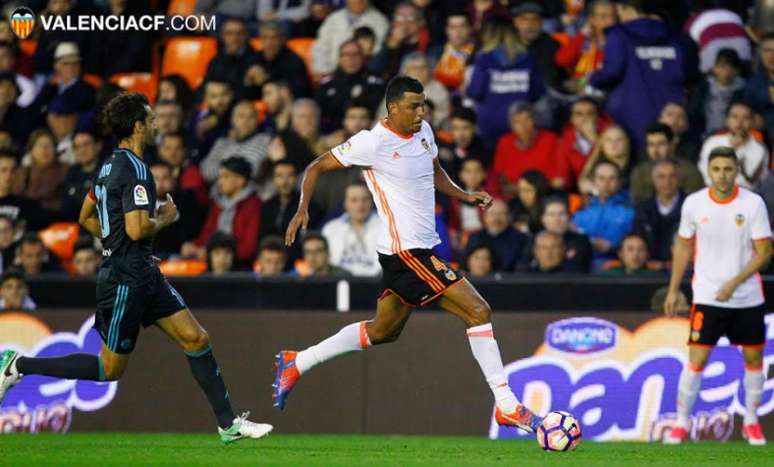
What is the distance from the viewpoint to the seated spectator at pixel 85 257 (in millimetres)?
15523

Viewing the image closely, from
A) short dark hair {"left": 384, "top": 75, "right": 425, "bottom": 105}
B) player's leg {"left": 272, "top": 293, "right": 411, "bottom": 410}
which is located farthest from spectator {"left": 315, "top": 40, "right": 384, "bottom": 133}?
short dark hair {"left": 384, "top": 75, "right": 425, "bottom": 105}

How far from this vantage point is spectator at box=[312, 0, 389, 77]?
18234mm

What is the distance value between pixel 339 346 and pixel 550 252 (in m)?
4.05

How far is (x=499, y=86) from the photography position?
1684cm

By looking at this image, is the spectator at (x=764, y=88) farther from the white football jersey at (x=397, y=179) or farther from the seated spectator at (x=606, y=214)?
the white football jersey at (x=397, y=179)

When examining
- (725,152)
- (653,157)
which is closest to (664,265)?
(653,157)

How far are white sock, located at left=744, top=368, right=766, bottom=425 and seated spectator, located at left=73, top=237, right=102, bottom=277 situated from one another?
6442mm

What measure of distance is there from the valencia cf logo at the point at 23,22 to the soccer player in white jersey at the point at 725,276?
32.2ft

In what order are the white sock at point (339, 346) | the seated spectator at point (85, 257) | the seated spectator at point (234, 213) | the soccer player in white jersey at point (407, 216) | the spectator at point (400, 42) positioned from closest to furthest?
1. the soccer player in white jersey at point (407, 216)
2. the white sock at point (339, 346)
3. the seated spectator at point (85, 257)
4. the seated spectator at point (234, 213)
5. the spectator at point (400, 42)

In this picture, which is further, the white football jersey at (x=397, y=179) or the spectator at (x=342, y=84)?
the spectator at (x=342, y=84)

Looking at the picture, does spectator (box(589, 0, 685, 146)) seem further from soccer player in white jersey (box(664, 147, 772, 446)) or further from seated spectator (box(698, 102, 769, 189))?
soccer player in white jersey (box(664, 147, 772, 446))

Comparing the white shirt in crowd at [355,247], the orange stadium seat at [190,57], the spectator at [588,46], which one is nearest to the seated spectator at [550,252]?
the white shirt in crowd at [355,247]

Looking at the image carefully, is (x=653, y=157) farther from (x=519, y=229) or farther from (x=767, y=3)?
(x=767, y=3)

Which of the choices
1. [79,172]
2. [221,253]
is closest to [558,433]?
[221,253]
